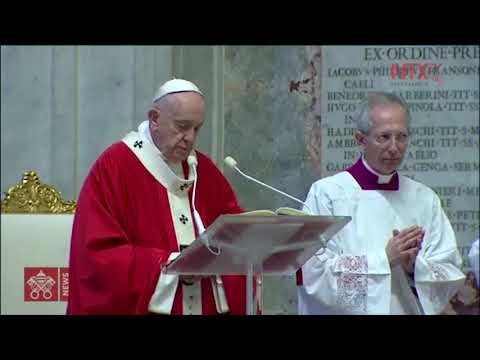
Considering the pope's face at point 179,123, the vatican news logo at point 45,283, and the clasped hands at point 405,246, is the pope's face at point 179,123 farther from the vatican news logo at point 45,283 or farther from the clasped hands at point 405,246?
the clasped hands at point 405,246

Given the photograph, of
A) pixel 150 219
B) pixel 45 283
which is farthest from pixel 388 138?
pixel 45 283

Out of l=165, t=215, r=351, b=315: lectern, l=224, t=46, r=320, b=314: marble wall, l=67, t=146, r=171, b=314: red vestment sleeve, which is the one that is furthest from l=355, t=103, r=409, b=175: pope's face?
l=224, t=46, r=320, b=314: marble wall

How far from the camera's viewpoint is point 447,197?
27.9ft

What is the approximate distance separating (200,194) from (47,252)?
0.95 meters

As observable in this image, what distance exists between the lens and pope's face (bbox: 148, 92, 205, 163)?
583 cm

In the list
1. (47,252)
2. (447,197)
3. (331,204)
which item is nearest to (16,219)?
(47,252)

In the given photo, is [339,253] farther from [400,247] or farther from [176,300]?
[176,300]

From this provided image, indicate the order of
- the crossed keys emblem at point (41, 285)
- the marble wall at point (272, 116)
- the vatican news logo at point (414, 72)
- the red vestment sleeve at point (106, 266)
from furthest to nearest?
1. the vatican news logo at point (414, 72)
2. the marble wall at point (272, 116)
3. the crossed keys emblem at point (41, 285)
4. the red vestment sleeve at point (106, 266)

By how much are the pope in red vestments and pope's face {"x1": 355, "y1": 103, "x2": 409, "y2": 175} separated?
772 mm

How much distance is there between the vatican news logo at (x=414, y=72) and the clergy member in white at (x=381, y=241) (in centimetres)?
215

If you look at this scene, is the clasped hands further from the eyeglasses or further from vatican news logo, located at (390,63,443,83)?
vatican news logo, located at (390,63,443,83)

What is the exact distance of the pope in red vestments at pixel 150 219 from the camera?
555cm

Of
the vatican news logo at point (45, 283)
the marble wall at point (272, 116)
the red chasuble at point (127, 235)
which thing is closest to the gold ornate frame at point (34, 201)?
the vatican news logo at point (45, 283)

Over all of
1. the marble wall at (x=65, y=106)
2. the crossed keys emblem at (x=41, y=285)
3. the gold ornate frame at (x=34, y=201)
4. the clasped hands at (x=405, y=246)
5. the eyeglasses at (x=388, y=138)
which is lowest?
the crossed keys emblem at (x=41, y=285)
